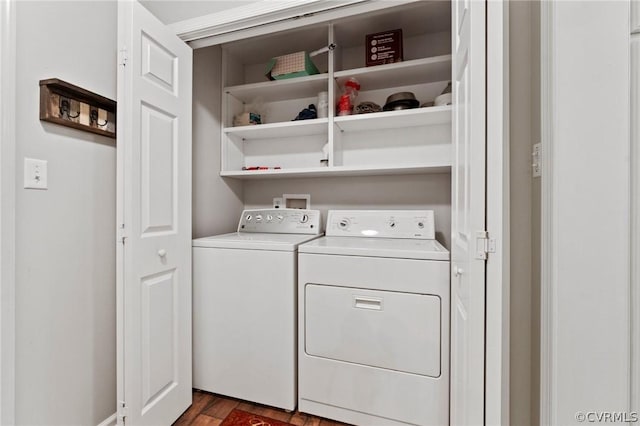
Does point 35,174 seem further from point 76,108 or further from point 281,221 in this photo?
point 281,221

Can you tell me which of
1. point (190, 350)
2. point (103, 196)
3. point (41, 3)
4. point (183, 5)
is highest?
point (183, 5)

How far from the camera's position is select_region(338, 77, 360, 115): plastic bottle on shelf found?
194cm

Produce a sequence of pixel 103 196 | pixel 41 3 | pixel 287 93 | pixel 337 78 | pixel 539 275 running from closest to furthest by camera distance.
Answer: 1. pixel 539 275
2. pixel 41 3
3. pixel 103 196
4. pixel 337 78
5. pixel 287 93

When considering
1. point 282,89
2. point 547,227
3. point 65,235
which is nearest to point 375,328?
point 547,227

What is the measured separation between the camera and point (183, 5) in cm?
157

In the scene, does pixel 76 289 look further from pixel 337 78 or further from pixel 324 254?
pixel 337 78

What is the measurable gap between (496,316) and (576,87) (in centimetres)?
58

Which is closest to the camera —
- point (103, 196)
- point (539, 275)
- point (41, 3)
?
point (539, 275)

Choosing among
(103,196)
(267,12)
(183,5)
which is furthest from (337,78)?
(103,196)

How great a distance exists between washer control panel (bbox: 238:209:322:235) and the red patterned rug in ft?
3.68

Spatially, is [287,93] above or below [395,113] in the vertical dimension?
above

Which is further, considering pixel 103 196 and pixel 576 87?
pixel 103 196

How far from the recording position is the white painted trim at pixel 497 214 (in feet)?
2.39

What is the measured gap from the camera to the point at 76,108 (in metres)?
1.23
